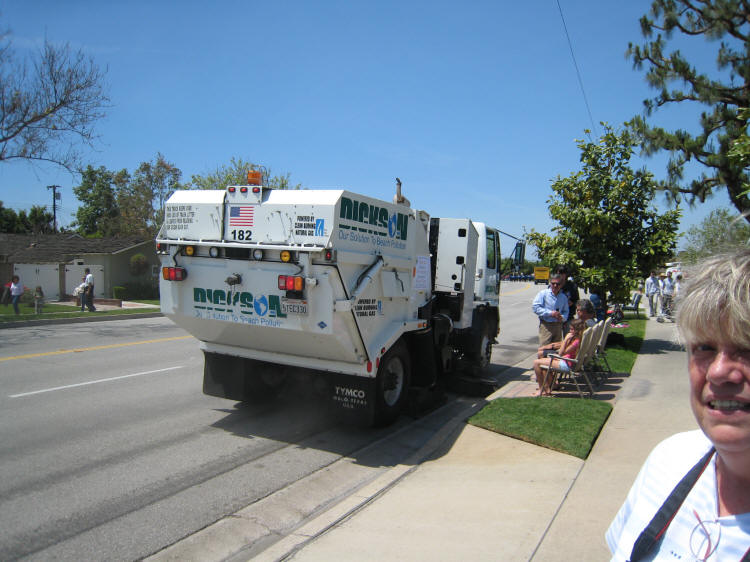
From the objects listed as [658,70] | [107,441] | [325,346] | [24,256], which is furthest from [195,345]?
[24,256]

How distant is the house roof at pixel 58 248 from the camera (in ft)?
111

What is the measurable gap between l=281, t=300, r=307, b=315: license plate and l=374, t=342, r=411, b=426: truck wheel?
1.30 m

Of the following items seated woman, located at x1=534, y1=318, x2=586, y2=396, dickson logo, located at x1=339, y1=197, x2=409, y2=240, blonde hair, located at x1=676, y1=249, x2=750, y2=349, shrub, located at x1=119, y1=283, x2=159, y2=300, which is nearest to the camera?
blonde hair, located at x1=676, y1=249, x2=750, y2=349

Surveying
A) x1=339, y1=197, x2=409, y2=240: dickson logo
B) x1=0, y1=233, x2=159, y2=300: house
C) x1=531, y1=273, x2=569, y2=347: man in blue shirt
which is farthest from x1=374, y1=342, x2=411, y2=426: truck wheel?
x1=0, y1=233, x2=159, y2=300: house

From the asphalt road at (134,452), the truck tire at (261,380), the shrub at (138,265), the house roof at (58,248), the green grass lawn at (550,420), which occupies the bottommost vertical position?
the asphalt road at (134,452)

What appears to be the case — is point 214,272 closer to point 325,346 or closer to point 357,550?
point 325,346

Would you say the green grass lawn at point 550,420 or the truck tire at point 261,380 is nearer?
the green grass lawn at point 550,420

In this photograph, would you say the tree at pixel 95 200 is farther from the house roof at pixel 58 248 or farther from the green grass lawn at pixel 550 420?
the green grass lawn at pixel 550 420

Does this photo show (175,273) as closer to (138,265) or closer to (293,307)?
(293,307)

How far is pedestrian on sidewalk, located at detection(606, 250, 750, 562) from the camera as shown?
137 centimetres

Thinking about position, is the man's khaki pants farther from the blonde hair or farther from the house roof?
the house roof

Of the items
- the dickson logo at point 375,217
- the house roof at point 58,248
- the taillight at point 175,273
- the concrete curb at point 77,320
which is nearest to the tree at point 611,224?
the dickson logo at point 375,217

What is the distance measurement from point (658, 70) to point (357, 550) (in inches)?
502

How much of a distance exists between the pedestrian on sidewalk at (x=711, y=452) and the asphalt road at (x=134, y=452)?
360 centimetres
